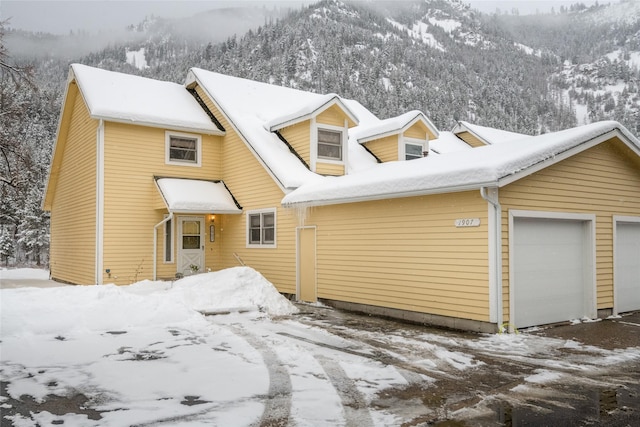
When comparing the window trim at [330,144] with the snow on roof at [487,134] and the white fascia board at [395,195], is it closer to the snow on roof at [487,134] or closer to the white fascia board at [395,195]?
the white fascia board at [395,195]

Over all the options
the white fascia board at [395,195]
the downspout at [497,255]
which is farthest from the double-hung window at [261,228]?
the downspout at [497,255]

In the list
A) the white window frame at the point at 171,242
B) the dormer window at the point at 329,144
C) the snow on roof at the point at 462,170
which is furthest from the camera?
the white window frame at the point at 171,242

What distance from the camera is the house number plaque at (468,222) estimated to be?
30.8ft

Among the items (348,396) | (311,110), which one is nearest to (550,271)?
(348,396)

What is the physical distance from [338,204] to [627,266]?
23.3 feet

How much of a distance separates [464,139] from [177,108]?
55.1ft

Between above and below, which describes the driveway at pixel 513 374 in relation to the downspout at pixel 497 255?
below

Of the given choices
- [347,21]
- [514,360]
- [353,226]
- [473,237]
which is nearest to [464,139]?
[353,226]

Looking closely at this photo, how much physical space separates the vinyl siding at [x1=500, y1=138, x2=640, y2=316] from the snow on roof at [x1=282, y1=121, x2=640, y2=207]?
0.53m

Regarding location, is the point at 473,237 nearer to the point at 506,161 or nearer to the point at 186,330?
the point at 506,161

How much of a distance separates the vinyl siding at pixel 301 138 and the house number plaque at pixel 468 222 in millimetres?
6898

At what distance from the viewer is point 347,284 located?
1245cm

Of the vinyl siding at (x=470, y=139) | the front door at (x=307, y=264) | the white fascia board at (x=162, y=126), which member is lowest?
the front door at (x=307, y=264)

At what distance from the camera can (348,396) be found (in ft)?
18.0
